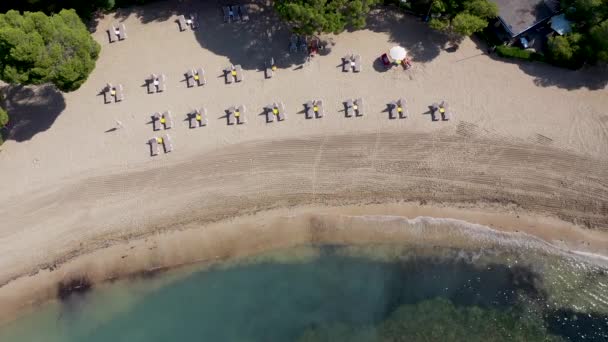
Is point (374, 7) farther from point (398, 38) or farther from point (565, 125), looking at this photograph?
point (565, 125)

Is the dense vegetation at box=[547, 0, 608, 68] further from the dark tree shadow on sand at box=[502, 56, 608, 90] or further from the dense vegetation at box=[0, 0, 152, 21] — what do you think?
the dense vegetation at box=[0, 0, 152, 21]

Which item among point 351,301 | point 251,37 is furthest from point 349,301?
point 251,37

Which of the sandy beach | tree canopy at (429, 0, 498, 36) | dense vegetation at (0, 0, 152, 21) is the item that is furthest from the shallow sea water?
dense vegetation at (0, 0, 152, 21)

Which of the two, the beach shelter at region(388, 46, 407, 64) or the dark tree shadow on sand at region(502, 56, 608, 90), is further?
the dark tree shadow on sand at region(502, 56, 608, 90)

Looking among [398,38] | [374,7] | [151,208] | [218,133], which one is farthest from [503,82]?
[151,208]

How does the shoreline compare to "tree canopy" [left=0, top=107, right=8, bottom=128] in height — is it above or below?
below

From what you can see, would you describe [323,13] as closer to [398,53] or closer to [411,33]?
[398,53]

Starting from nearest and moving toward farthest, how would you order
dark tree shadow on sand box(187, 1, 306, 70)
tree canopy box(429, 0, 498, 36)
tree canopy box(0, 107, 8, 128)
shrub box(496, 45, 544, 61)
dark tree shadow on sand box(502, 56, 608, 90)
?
tree canopy box(0, 107, 8, 128) < tree canopy box(429, 0, 498, 36) < dark tree shadow on sand box(502, 56, 608, 90) < shrub box(496, 45, 544, 61) < dark tree shadow on sand box(187, 1, 306, 70)

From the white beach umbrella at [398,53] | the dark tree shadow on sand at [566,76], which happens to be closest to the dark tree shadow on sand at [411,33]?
the white beach umbrella at [398,53]
